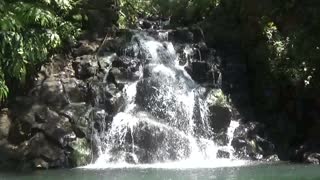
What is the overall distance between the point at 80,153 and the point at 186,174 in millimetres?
4046

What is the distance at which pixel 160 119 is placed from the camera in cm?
1752

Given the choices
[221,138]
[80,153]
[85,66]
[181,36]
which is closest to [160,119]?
[221,138]

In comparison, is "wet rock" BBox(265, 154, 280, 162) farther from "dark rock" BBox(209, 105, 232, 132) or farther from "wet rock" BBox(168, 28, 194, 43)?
"wet rock" BBox(168, 28, 194, 43)

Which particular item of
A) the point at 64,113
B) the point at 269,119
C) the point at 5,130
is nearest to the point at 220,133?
the point at 269,119

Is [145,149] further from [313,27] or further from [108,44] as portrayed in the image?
[313,27]

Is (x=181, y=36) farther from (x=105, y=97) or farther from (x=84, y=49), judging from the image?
(x=105, y=97)

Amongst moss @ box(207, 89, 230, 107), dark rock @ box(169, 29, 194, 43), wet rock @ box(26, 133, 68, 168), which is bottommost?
wet rock @ box(26, 133, 68, 168)

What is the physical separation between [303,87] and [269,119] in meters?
1.64

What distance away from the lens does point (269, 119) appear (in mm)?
18219

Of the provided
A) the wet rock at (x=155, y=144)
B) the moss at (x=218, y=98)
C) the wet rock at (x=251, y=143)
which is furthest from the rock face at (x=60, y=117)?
the wet rock at (x=251, y=143)

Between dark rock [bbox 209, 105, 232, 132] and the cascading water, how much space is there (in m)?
0.19

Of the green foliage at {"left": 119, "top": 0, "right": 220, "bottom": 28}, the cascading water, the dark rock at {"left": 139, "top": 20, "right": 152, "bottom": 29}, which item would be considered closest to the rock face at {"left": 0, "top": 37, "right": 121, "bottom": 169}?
the cascading water

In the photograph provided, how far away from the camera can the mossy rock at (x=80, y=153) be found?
15.5 m

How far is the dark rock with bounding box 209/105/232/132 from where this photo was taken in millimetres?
17531
